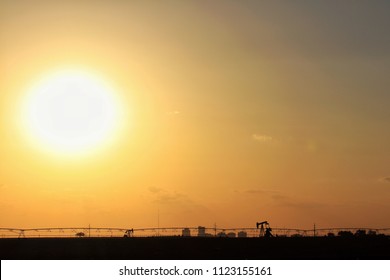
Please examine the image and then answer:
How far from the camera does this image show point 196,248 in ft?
543

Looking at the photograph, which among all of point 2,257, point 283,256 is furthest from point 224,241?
point 2,257

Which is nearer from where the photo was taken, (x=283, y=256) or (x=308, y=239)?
(x=283, y=256)

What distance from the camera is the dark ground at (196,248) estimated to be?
146750mm

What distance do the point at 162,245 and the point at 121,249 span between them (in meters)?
11.2

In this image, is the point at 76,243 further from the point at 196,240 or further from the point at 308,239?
the point at 308,239

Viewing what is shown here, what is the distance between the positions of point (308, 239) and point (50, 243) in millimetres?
56771

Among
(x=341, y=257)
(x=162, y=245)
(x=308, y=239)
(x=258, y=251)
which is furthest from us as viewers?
(x=308, y=239)

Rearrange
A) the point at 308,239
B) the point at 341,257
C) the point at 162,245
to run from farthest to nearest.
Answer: the point at 308,239 < the point at 162,245 < the point at 341,257

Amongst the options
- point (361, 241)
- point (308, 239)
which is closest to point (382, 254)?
point (361, 241)

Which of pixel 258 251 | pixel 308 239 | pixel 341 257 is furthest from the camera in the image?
pixel 308 239

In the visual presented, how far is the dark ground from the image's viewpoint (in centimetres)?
14675

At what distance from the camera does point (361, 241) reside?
181375mm

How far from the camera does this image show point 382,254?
14900 centimetres

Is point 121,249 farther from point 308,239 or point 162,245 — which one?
point 308,239
